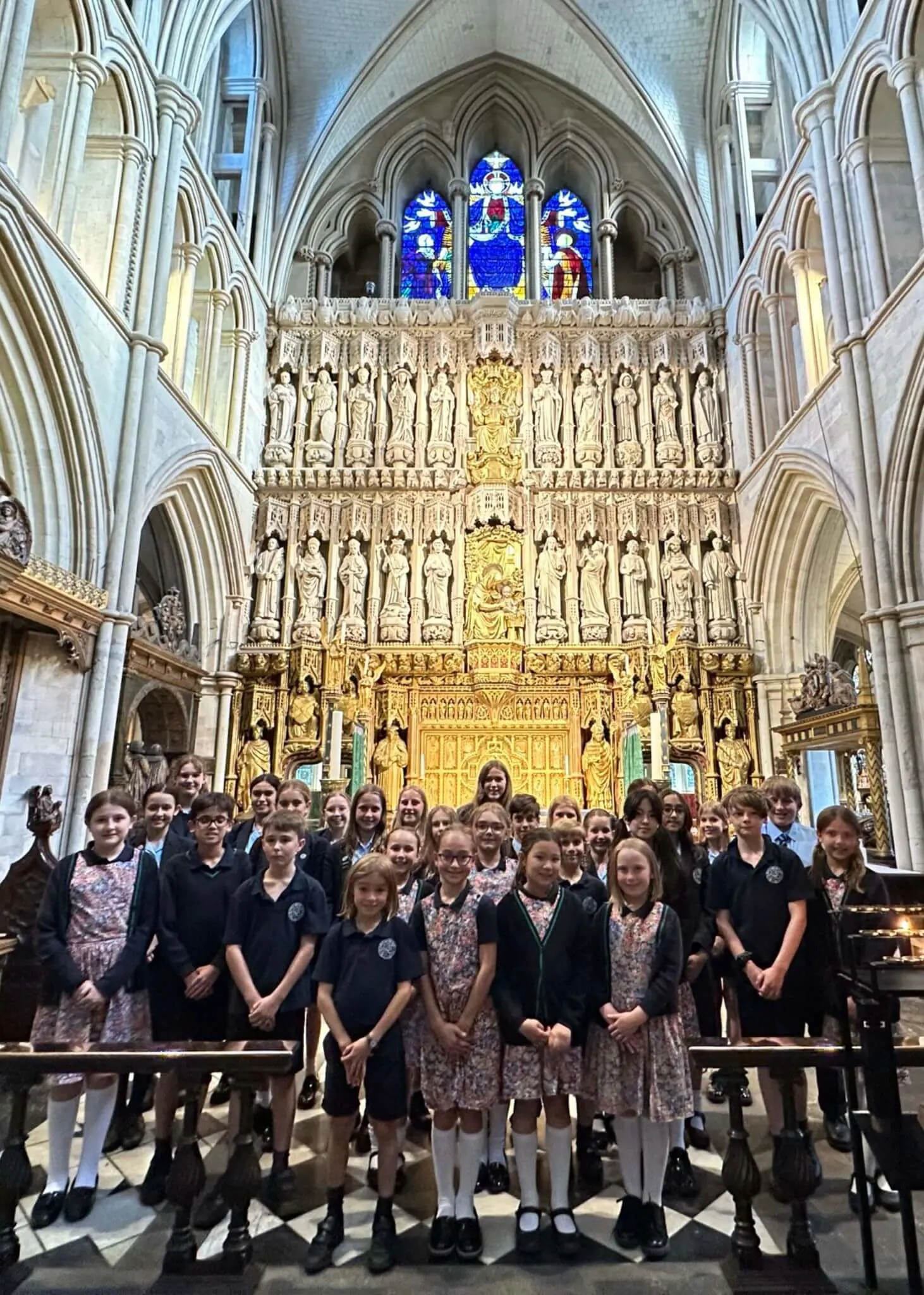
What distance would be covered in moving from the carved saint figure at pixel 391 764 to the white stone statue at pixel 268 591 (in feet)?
9.02

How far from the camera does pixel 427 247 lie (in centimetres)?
1711

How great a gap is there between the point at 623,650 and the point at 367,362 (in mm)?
7574

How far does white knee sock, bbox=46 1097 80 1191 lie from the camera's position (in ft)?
9.78

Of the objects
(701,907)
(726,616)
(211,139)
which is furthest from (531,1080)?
(211,139)

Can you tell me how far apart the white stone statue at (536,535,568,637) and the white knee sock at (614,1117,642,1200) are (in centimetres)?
1042

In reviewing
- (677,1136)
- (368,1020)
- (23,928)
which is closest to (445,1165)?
(368,1020)

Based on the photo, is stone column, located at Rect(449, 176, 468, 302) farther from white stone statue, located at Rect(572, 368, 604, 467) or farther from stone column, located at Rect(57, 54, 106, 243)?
stone column, located at Rect(57, 54, 106, 243)

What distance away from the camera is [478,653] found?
42.1 feet

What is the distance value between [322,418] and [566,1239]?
13.9m

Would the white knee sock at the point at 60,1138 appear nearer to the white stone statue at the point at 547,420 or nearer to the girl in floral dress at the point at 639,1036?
the girl in floral dress at the point at 639,1036

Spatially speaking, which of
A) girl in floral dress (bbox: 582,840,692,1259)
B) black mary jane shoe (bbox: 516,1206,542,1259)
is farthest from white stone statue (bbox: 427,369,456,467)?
black mary jane shoe (bbox: 516,1206,542,1259)

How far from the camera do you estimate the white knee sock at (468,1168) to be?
110 inches

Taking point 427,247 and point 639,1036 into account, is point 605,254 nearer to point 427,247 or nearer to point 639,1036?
point 427,247

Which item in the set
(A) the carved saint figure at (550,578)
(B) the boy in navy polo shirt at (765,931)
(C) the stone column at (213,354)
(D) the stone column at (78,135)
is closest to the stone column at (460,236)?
(C) the stone column at (213,354)
